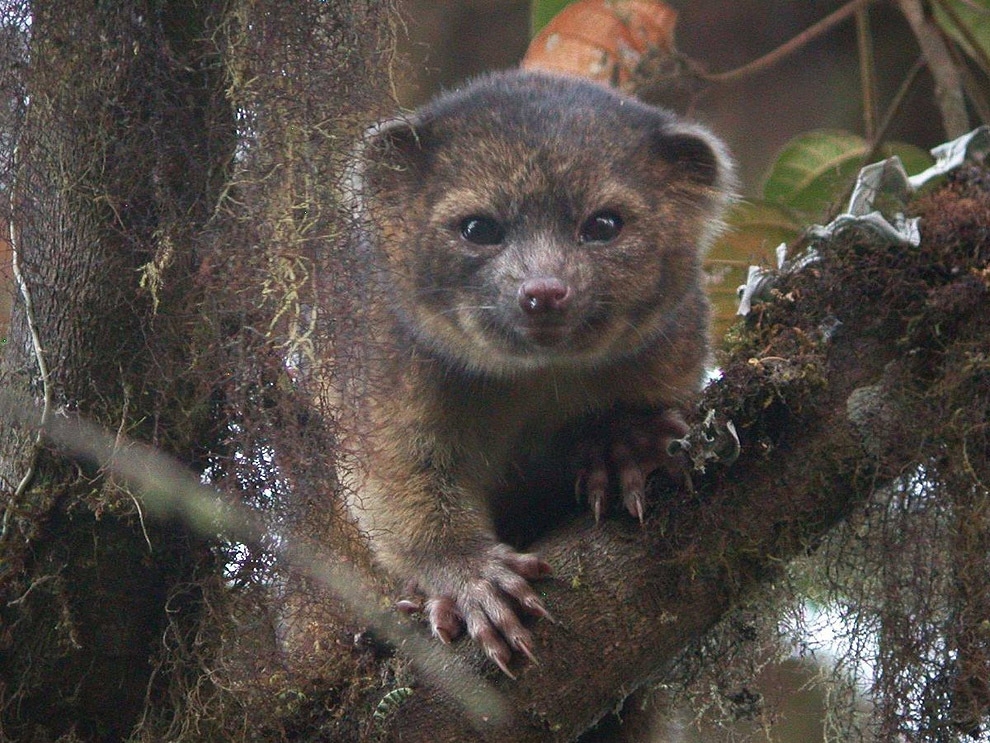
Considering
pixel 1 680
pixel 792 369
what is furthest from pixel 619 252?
pixel 1 680

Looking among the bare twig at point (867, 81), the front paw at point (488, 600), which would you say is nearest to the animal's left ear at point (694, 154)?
the front paw at point (488, 600)

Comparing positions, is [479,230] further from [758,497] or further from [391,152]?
[758,497]

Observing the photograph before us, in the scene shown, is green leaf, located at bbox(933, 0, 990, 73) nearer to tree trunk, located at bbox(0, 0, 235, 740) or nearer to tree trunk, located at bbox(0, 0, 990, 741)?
tree trunk, located at bbox(0, 0, 990, 741)

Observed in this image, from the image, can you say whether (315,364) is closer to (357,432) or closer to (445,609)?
(357,432)

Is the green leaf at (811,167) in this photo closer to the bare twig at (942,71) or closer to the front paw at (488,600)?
the bare twig at (942,71)

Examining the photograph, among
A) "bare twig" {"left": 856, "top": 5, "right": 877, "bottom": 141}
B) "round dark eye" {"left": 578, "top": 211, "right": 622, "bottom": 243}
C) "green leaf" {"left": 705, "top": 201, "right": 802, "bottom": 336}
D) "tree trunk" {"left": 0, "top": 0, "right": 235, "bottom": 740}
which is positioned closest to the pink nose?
"round dark eye" {"left": 578, "top": 211, "right": 622, "bottom": 243}

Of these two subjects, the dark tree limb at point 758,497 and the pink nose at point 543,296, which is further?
the pink nose at point 543,296
